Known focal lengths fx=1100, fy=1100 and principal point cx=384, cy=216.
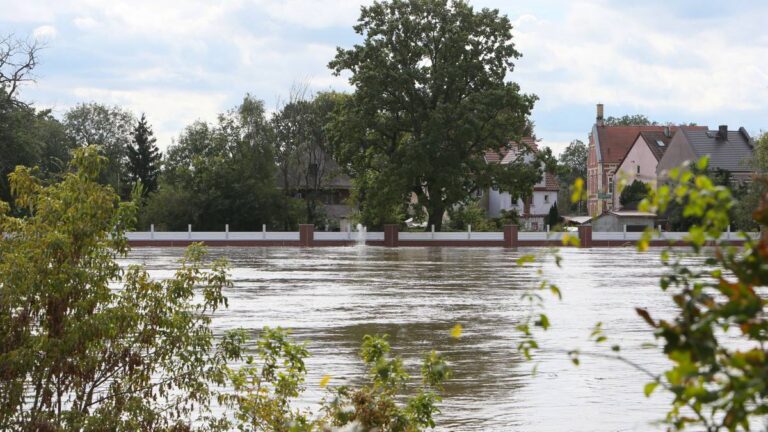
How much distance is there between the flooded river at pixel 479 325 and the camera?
12273mm

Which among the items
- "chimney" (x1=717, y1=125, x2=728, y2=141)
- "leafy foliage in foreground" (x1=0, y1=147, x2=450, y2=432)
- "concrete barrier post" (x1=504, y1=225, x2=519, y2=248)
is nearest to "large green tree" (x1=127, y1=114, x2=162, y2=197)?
"concrete barrier post" (x1=504, y1=225, x2=519, y2=248)

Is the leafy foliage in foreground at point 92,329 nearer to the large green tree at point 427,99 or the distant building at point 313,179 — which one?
the large green tree at point 427,99

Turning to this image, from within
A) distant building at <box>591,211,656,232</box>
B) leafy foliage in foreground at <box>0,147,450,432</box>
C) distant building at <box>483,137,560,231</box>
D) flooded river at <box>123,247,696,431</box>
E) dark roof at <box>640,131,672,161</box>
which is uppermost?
dark roof at <box>640,131,672,161</box>

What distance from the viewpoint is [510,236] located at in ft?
214

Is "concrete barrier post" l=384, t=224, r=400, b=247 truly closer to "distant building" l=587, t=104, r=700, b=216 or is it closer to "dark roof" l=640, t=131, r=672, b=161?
"dark roof" l=640, t=131, r=672, b=161

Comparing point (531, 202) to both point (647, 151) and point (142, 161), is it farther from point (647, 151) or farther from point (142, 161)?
point (142, 161)

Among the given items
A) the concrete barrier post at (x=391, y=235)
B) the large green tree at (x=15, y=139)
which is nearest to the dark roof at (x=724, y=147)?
the concrete barrier post at (x=391, y=235)

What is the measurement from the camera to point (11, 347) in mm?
7746

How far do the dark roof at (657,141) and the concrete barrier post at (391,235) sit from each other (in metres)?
33.5

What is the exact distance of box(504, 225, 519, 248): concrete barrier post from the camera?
65.0m

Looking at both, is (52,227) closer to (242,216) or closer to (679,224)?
(242,216)

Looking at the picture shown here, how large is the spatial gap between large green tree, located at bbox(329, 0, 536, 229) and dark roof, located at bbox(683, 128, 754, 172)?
85.6ft

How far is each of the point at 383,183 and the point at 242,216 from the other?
1132 centimetres

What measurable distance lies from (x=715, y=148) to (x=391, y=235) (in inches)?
1318
